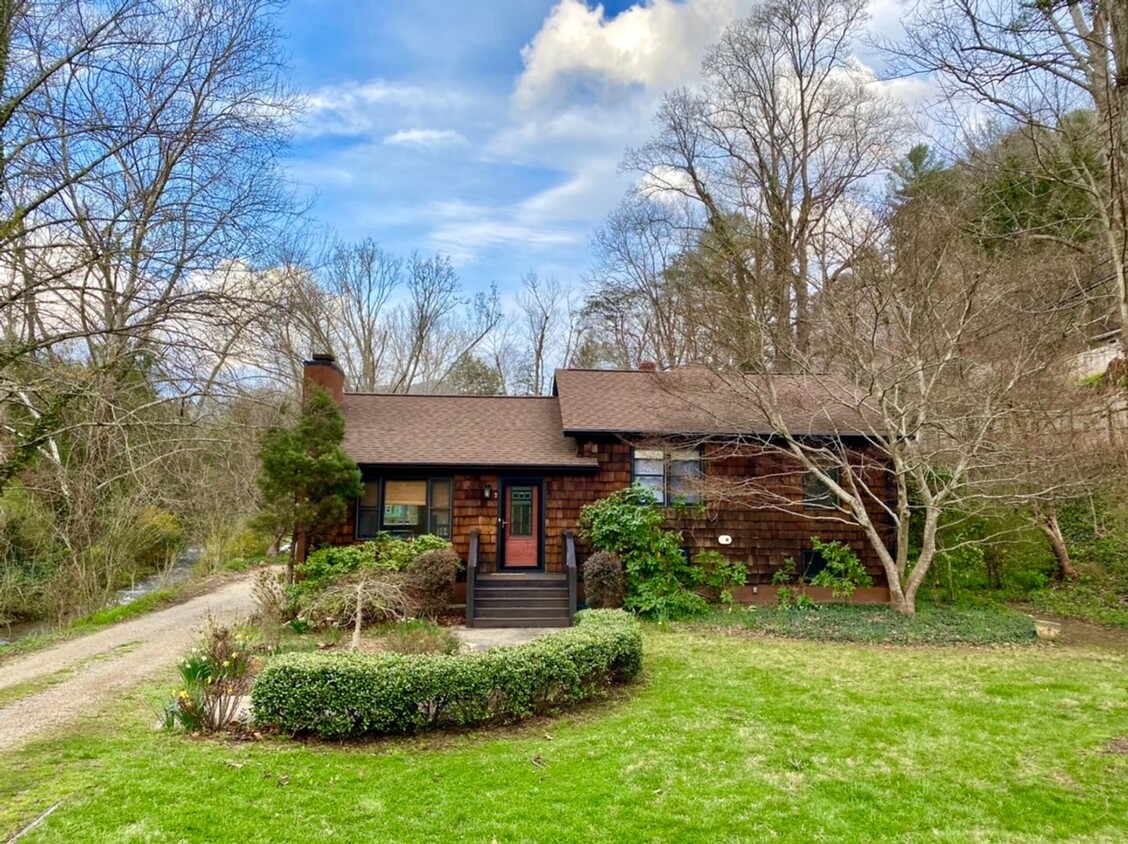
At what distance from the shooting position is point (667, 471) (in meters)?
12.8

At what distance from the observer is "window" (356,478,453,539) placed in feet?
39.8

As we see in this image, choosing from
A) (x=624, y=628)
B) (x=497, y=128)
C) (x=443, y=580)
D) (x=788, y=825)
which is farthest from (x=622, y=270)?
(x=788, y=825)

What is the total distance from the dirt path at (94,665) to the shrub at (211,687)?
1.27m

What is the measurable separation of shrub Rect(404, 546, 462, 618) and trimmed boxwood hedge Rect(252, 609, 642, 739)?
4535 millimetres

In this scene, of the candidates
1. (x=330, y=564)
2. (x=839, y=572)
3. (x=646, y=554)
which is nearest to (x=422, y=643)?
(x=330, y=564)

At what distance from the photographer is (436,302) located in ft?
102

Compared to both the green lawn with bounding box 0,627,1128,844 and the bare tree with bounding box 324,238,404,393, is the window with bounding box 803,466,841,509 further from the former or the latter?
the bare tree with bounding box 324,238,404,393

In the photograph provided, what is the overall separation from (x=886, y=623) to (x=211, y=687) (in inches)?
374

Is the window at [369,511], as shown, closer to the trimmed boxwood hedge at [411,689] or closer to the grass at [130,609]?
the grass at [130,609]

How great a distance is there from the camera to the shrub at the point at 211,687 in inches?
224

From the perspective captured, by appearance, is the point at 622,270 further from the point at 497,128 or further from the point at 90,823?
the point at 90,823

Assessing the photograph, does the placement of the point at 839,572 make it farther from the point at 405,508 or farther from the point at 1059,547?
the point at 405,508

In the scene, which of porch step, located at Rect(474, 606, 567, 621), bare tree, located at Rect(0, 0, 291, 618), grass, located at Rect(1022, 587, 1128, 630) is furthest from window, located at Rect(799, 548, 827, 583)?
bare tree, located at Rect(0, 0, 291, 618)

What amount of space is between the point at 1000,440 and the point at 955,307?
2804 mm
